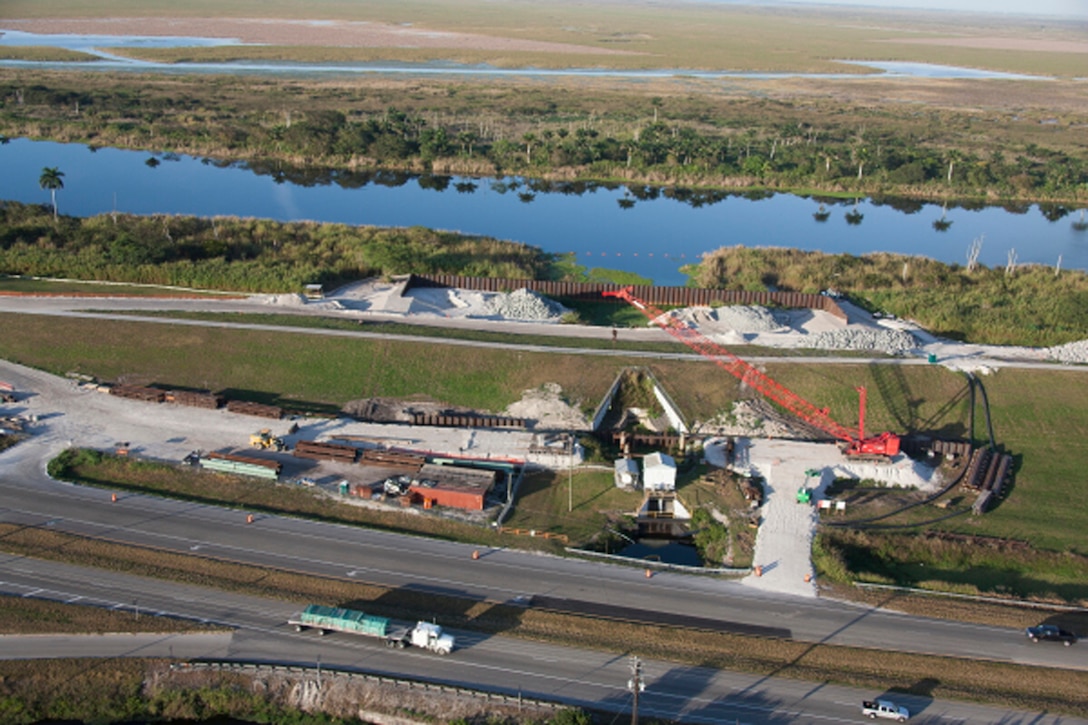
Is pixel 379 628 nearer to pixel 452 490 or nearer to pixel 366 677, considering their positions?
pixel 366 677

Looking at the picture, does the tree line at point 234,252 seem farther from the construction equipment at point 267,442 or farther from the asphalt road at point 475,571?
the asphalt road at point 475,571

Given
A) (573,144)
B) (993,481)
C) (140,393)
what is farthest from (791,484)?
(573,144)

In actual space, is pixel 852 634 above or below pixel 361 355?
below

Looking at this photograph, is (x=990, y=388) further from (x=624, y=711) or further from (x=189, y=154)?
(x=189, y=154)

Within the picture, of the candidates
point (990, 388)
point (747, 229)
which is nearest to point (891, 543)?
point (990, 388)

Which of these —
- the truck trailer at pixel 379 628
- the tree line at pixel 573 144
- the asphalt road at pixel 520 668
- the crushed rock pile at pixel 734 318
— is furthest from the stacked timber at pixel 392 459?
the tree line at pixel 573 144

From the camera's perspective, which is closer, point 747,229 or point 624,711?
point 624,711
